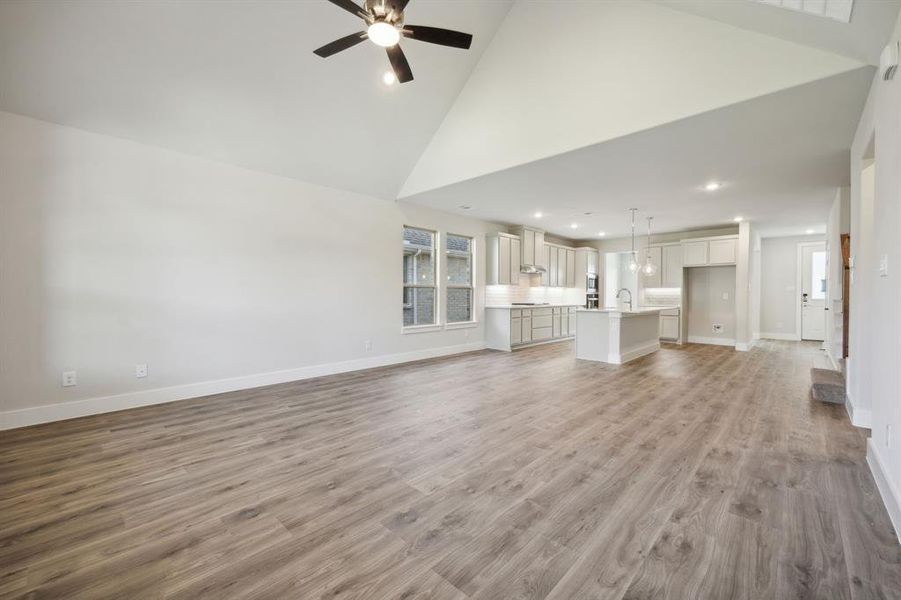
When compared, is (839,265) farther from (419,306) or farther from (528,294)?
(419,306)

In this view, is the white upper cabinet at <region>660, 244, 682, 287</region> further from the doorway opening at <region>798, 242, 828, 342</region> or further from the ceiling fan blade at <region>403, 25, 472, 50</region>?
the ceiling fan blade at <region>403, 25, 472, 50</region>

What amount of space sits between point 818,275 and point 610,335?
267 inches

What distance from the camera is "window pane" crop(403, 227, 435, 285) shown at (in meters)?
6.61

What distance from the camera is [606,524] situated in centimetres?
184

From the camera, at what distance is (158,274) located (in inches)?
155

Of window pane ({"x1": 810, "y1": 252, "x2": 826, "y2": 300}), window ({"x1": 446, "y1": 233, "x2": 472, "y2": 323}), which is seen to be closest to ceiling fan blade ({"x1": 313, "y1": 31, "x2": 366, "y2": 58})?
window ({"x1": 446, "y1": 233, "x2": 472, "y2": 323})

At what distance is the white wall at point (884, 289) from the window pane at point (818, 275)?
7.60 m

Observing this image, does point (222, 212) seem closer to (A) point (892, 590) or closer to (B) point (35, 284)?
(B) point (35, 284)

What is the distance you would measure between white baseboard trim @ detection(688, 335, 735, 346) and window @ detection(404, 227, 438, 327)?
6.64 meters

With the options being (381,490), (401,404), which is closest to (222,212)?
(401,404)

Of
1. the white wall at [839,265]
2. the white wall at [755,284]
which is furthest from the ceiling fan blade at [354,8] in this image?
the white wall at [755,284]

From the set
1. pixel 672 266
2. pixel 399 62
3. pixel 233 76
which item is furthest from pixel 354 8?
pixel 672 266

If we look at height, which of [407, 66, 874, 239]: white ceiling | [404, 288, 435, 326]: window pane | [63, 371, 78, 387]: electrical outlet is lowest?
[63, 371, 78, 387]: electrical outlet

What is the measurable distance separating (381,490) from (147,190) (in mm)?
4016
